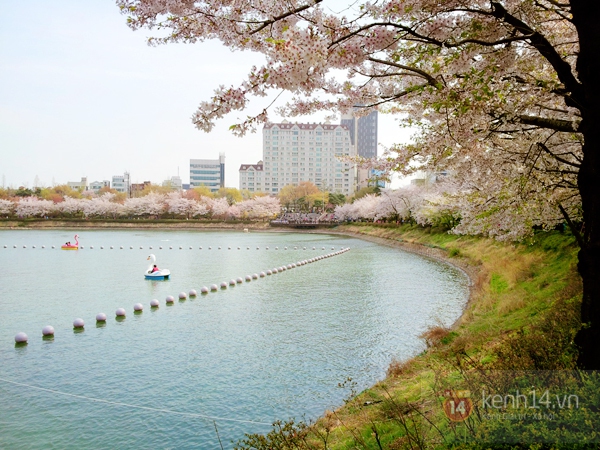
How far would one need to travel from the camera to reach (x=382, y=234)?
54.2 m

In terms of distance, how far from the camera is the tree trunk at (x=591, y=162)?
13.5 ft

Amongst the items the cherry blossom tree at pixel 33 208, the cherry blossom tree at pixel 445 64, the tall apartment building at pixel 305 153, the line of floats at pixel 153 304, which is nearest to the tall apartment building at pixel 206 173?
the tall apartment building at pixel 305 153

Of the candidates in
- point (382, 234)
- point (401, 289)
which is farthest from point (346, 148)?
point (401, 289)

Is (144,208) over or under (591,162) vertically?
over

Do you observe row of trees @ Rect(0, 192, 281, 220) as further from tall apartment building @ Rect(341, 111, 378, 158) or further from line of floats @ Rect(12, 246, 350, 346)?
tall apartment building @ Rect(341, 111, 378, 158)

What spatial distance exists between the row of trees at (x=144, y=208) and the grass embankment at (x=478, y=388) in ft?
266

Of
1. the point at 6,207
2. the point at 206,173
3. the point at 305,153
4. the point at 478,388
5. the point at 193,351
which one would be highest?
the point at 305,153

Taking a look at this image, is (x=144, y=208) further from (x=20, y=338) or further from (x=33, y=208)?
(x=20, y=338)

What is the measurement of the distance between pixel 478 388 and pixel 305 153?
15350 cm

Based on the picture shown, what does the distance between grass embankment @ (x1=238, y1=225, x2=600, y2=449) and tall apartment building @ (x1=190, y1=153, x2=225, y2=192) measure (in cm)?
16140

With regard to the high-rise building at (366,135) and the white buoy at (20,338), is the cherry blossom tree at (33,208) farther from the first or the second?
the high-rise building at (366,135)

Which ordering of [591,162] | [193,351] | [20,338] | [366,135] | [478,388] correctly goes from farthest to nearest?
[366,135] < [20,338] < [193,351] < [478,388] < [591,162]

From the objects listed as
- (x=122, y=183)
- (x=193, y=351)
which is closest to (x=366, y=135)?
(x=122, y=183)

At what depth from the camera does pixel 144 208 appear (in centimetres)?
8969
